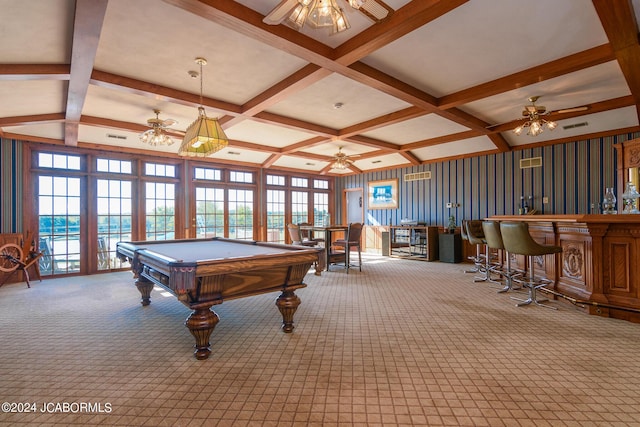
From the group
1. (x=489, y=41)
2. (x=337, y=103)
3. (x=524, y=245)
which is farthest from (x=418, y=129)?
(x=524, y=245)

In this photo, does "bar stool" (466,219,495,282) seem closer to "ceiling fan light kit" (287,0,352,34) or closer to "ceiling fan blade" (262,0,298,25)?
"ceiling fan light kit" (287,0,352,34)

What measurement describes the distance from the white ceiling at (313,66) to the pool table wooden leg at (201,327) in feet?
8.22

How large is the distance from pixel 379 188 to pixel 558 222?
6.23 metres

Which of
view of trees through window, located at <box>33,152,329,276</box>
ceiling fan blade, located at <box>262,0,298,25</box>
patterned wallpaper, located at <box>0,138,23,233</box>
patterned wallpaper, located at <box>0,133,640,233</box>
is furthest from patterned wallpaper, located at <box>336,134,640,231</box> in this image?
patterned wallpaper, located at <box>0,138,23,233</box>

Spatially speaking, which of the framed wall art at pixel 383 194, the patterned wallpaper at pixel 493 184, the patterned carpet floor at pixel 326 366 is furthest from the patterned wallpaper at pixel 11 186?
the framed wall art at pixel 383 194

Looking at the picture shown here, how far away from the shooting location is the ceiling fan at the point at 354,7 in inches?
75.5

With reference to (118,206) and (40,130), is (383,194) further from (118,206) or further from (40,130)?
(40,130)

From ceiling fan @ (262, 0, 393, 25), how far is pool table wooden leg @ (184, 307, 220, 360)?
2.29 m

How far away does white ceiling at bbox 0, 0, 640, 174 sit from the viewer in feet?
8.87

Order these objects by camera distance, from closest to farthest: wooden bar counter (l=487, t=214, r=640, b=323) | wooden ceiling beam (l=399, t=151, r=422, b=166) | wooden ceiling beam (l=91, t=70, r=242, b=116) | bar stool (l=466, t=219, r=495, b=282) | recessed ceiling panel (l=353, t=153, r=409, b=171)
Result: 1. wooden bar counter (l=487, t=214, r=640, b=323)
2. wooden ceiling beam (l=91, t=70, r=242, b=116)
3. bar stool (l=466, t=219, r=495, b=282)
4. wooden ceiling beam (l=399, t=151, r=422, b=166)
5. recessed ceiling panel (l=353, t=153, r=409, b=171)

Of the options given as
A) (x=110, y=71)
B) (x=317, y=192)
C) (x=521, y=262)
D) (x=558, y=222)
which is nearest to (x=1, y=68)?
(x=110, y=71)

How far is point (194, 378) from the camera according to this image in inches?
86.5

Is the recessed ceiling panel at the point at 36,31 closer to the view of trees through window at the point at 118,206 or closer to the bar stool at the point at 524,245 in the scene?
the view of trees through window at the point at 118,206

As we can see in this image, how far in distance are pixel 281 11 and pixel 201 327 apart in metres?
2.45
